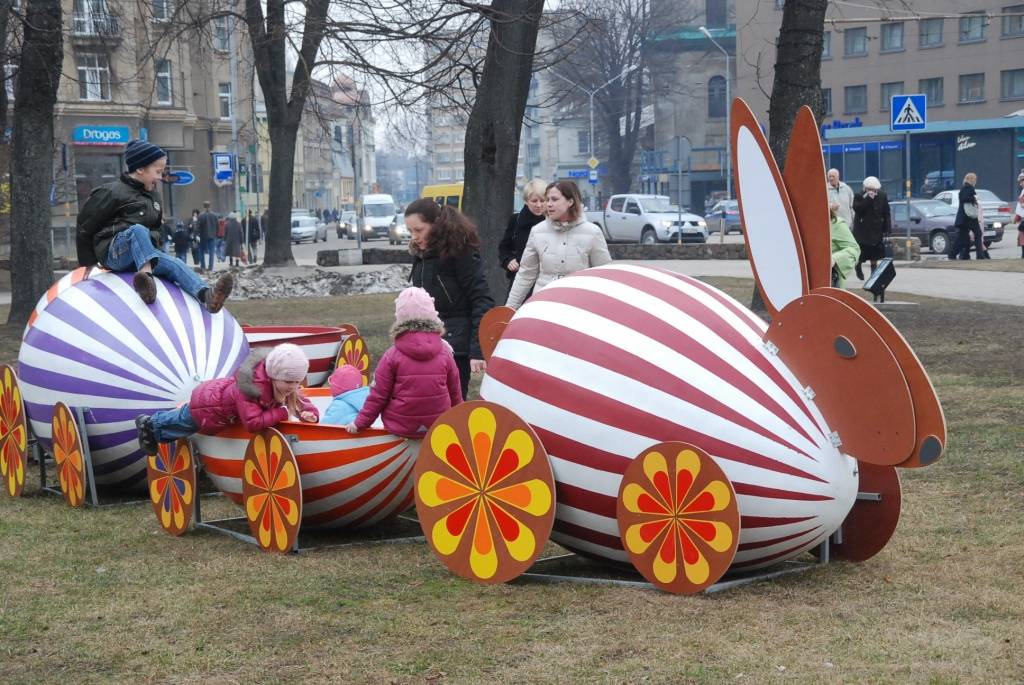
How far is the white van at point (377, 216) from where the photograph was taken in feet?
216

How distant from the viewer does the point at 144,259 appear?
790 cm

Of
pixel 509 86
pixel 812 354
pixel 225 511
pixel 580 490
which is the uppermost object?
pixel 509 86

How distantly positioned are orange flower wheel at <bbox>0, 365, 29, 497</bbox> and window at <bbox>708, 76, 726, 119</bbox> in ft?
254

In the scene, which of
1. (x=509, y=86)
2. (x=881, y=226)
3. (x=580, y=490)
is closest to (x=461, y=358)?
(x=580, y=490)

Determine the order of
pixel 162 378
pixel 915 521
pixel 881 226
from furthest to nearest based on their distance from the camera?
pixel 881 226, pixel 162 378, pixel 915 521

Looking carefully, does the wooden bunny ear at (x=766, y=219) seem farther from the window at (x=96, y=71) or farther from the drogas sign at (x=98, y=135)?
the drogas sign at (x=98, y=135)

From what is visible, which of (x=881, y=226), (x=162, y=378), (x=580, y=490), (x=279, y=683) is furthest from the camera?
(x=881, y=226)

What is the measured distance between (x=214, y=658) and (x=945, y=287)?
61.8ft

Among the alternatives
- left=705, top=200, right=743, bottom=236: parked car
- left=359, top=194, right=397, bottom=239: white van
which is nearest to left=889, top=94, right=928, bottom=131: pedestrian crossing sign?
left=705, top=200, right=743, bottom=236: parked car

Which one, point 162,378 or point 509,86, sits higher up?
point 509,86

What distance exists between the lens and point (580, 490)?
5570 millimetres

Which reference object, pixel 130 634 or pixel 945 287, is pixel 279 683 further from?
pixel 945 287

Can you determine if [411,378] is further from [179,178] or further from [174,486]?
[179,178]

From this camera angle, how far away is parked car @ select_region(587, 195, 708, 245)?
143ft
